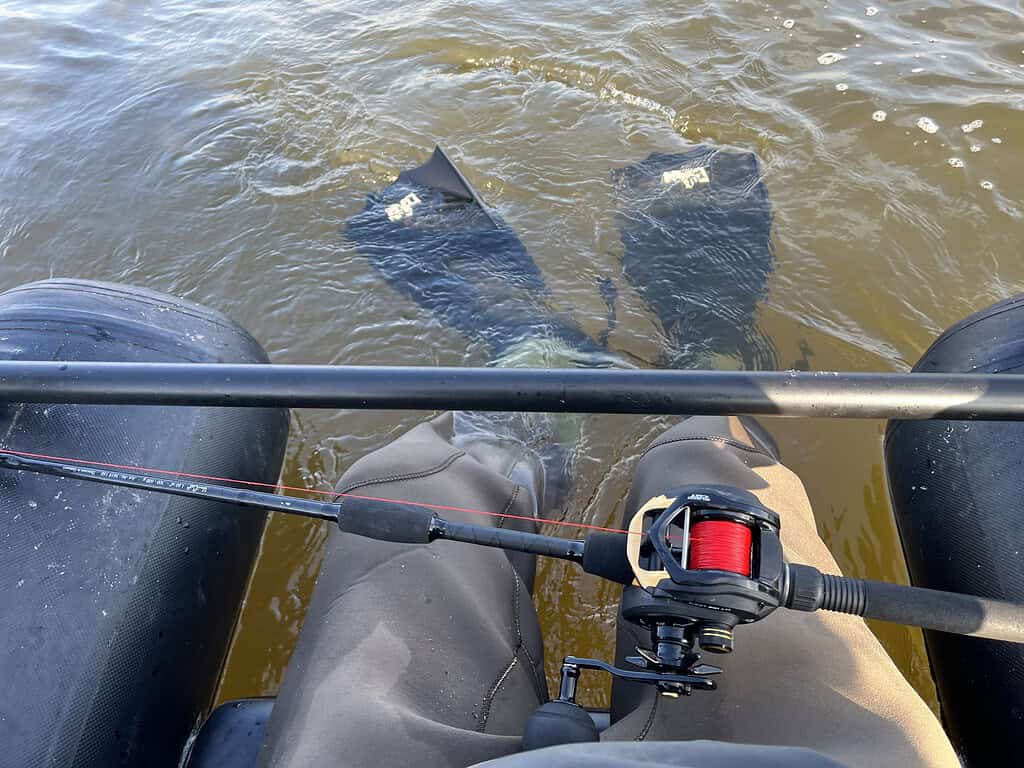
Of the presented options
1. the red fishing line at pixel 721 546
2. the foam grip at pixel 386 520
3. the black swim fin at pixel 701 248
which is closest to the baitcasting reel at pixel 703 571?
the red fishing line at pixel 721 546

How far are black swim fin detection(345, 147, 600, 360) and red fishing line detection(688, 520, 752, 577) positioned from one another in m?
2.61

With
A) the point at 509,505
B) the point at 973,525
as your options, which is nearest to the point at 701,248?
the point at 509,505

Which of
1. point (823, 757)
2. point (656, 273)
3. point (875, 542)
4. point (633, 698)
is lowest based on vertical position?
point (875, 542)

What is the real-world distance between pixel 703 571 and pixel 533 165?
435cm

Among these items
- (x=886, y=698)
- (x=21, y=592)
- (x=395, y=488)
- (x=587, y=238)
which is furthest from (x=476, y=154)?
(x=886, y=698)

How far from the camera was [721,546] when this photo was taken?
1182mm

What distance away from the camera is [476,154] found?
5.21 meters

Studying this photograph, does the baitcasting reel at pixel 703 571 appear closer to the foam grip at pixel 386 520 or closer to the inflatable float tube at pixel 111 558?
the foam grip at pixel 386 520

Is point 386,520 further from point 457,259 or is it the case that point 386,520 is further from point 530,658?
point 457,259

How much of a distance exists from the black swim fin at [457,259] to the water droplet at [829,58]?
10.9 feet

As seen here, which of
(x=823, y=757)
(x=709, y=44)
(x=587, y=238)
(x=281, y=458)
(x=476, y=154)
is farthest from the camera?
(x=709, y=44)

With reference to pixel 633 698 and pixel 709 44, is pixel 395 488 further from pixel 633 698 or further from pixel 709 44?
pixel 709 44

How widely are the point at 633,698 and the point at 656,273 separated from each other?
2.83 m

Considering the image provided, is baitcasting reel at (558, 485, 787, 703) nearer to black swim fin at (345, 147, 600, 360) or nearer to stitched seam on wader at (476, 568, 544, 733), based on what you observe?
stitched seam on wader at (476, 568, 544, 733)
